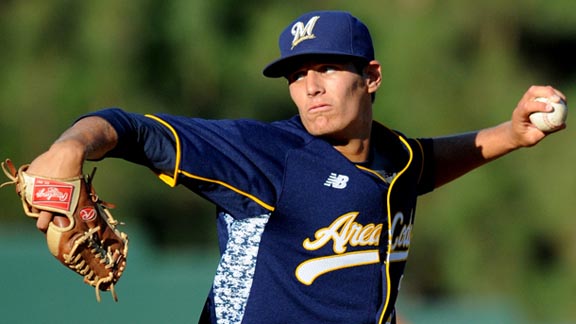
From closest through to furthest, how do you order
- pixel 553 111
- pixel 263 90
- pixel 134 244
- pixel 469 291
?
pixel 553 111 → pixel 134 244 → pixel 469 291 → pixel 263 90

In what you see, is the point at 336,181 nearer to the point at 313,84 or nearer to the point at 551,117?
the point at 313,84

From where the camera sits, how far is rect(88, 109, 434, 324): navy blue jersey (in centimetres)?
311

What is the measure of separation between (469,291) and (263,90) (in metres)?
3.11

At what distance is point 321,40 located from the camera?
10.7 feet

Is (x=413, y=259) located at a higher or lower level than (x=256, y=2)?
lower

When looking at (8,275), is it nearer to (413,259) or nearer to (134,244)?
(134,244)

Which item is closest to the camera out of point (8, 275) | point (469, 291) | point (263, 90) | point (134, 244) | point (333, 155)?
point (333, 155)

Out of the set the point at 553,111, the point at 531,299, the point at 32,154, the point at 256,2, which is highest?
the point at 553,111

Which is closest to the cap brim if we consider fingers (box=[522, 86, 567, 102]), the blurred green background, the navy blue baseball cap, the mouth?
the navy blue baseball cap

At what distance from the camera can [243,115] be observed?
1242 cm

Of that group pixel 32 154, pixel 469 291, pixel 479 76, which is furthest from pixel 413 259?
pixel 32 154

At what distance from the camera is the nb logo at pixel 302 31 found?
3.29 m

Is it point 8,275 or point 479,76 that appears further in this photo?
point 479,76

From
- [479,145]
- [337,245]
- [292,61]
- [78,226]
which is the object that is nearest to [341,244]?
[337,245]
